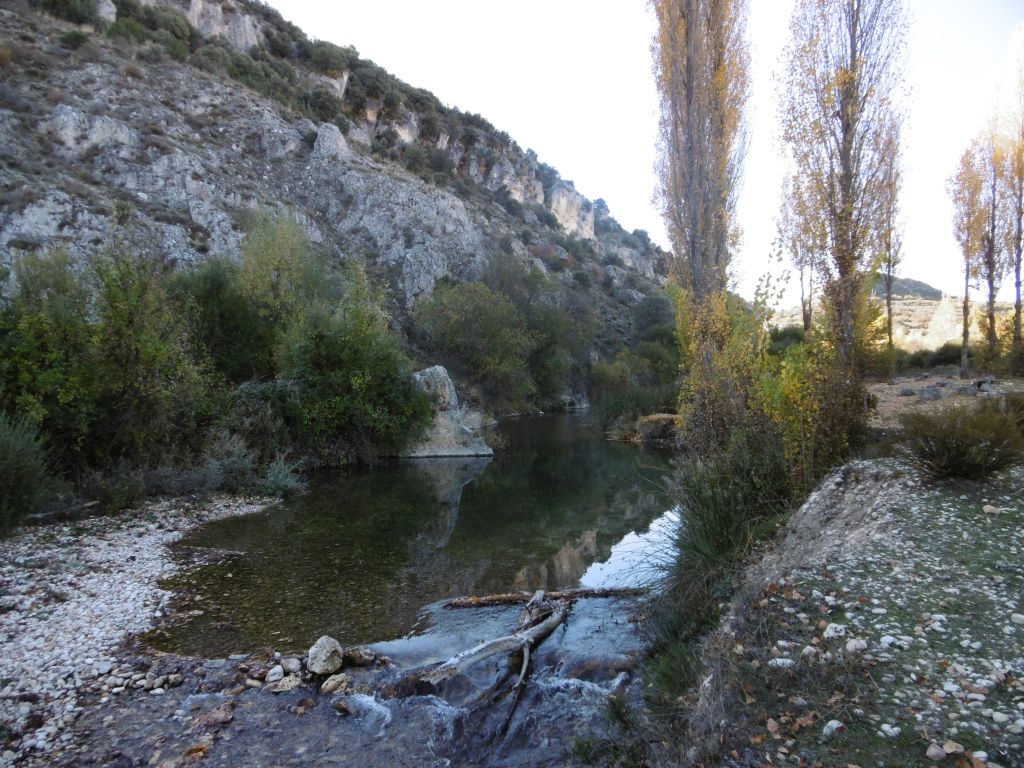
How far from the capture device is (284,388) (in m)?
17.0

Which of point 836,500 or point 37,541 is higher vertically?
point 836,500

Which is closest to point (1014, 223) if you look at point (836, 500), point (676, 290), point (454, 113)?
point (676, 290)

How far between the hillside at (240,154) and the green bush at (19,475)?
25.2 feet

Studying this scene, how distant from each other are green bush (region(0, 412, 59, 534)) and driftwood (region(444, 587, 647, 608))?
6631 millimetres

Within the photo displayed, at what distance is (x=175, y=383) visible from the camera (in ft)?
39.6

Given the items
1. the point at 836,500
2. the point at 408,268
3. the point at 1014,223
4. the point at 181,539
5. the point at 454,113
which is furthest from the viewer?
the point at 454,113

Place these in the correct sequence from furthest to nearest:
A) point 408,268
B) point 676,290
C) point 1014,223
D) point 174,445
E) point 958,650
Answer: point 408,268 → point 1014,223 → point 676,290 → point 174,445 → point 958,650

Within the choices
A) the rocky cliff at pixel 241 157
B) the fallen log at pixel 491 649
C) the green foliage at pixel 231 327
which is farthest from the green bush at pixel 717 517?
the green foliage at pixel 231 327

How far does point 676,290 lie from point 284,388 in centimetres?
1174

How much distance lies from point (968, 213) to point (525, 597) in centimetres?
2734

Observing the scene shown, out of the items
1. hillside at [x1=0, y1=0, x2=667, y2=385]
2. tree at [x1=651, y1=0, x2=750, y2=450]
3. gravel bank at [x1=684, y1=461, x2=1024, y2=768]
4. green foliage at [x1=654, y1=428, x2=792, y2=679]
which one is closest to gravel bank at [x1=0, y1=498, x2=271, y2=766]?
green foliage at [x1=654, y1=428, x2=792, y2=679]

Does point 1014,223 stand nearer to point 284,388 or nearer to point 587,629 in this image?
point 587,629

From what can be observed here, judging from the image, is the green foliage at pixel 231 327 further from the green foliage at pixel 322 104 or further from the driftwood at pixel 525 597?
the green foliage at pixel 322 104

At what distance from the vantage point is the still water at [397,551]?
6188 millimetres
